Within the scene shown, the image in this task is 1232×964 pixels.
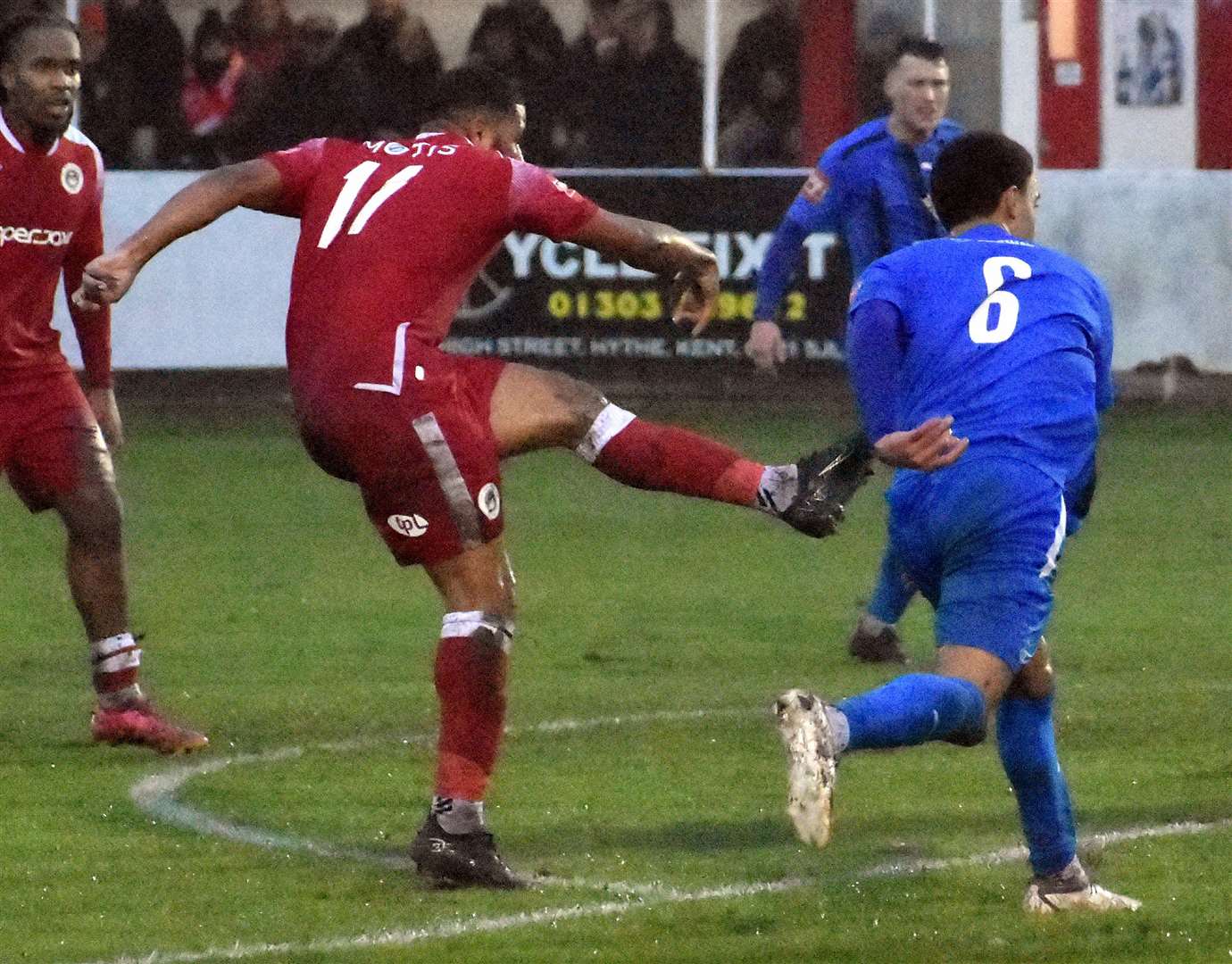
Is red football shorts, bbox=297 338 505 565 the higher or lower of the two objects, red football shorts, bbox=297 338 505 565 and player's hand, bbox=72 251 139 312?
the lower

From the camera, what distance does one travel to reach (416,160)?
6.56m

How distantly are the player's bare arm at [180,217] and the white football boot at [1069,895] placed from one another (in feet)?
7.64

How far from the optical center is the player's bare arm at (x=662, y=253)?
6465mm

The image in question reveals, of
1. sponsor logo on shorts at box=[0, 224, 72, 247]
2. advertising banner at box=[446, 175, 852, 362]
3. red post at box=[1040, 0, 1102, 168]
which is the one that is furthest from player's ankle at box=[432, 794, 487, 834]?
red post at box=[1040, 0, 1102, 168]

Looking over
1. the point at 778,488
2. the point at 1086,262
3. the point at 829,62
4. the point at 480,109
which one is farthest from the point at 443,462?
the point at 829,62

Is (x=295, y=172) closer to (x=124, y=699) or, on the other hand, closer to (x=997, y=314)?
(x=997, y=314)

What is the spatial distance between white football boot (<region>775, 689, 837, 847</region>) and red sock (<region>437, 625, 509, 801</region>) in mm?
1107

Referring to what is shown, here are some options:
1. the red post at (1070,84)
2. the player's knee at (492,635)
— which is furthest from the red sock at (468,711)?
the red post at (1070,84)

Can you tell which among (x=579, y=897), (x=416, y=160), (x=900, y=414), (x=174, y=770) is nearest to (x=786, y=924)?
(x=579, y=897)

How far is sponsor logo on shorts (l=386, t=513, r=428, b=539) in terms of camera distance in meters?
6.39

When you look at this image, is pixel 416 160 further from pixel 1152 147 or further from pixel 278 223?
pixel 1152 147

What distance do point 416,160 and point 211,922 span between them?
1826mm

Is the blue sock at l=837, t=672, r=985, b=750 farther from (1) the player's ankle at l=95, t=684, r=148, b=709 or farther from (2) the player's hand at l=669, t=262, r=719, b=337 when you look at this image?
(1) the player's ankle at l=95, t=684, r=148, b=709

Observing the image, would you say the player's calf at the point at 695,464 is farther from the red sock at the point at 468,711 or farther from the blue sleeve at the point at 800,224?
the blue sleeve at the point at 800,224
